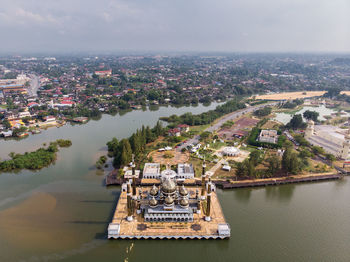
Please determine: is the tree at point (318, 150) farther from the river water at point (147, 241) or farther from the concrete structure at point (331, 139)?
the river water at point (147, 241)

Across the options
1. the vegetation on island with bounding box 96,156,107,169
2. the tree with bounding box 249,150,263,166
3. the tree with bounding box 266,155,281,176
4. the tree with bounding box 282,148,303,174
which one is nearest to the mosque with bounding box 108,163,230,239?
the tree with bounding box 249,150,263,166

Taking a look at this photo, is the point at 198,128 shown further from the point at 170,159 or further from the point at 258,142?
the point at 170,159

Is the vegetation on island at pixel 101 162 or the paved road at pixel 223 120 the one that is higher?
the paved road at pixel 223 120

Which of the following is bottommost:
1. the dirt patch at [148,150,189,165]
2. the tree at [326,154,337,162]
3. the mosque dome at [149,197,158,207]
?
the dirt patch at [148,150,189,165]

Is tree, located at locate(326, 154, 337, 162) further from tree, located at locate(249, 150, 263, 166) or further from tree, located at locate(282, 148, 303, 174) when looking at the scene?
tree, located at locate(249, 150, 263, 166)

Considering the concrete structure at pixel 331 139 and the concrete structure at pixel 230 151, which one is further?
the concrete structure at pixel 230 151

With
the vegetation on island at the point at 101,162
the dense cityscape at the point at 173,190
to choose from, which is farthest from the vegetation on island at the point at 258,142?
the vegetation on island at the point at 101,162

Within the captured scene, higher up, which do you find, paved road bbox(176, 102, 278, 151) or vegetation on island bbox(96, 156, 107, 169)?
paved road bbox(176, 102, 278, 151)
